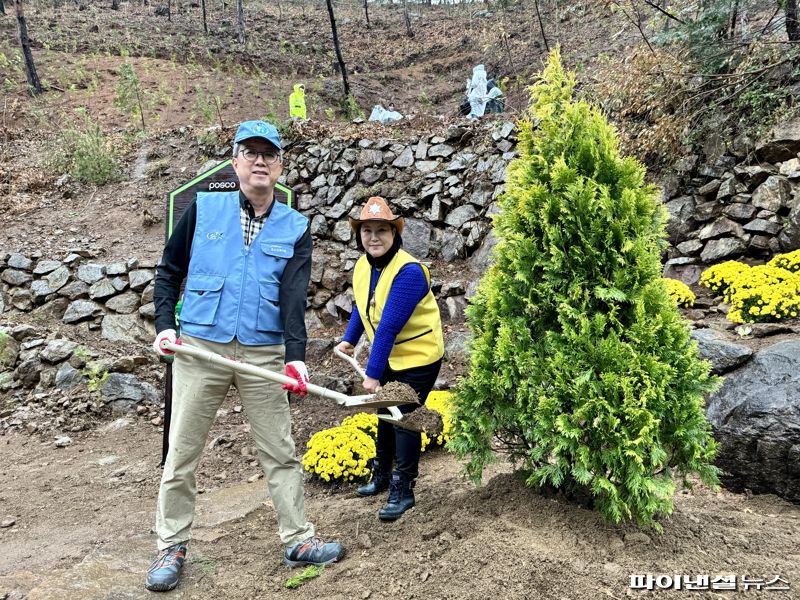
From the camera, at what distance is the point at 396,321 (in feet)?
10.2

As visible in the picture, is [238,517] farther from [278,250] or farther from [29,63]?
[29,63]

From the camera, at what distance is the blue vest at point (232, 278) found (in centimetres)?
266

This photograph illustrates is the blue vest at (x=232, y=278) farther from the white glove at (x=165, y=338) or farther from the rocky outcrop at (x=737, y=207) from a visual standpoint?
the rocky outcrop at (x=737, y=207)

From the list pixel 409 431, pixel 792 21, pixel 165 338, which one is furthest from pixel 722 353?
pixel 792 21

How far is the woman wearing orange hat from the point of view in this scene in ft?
10.3

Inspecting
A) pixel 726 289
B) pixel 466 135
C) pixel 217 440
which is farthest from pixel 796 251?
pixel 217 440

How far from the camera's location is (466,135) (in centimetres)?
945

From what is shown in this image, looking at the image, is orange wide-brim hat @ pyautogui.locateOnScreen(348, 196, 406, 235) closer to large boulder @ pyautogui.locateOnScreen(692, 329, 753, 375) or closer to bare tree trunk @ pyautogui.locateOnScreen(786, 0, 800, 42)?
large boulder @ pyautogui.locateOnScreen(692, 329, 753, 375)

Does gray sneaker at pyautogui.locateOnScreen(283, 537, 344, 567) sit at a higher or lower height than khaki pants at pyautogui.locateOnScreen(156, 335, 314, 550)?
lower

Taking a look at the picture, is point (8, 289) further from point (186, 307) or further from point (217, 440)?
point (186, 307)

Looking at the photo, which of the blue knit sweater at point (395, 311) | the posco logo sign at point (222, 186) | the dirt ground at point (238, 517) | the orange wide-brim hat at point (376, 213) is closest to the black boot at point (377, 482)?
the dirt ground at point (238, 517)

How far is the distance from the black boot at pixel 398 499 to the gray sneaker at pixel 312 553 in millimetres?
463

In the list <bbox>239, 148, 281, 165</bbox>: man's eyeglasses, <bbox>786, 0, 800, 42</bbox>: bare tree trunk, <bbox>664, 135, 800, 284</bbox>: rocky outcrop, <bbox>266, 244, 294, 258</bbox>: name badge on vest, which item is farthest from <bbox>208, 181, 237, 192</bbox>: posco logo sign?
<bbox>786, 0, 800, 42</bbox>: bare tree trunk

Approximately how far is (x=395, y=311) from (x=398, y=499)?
113 centimetres
